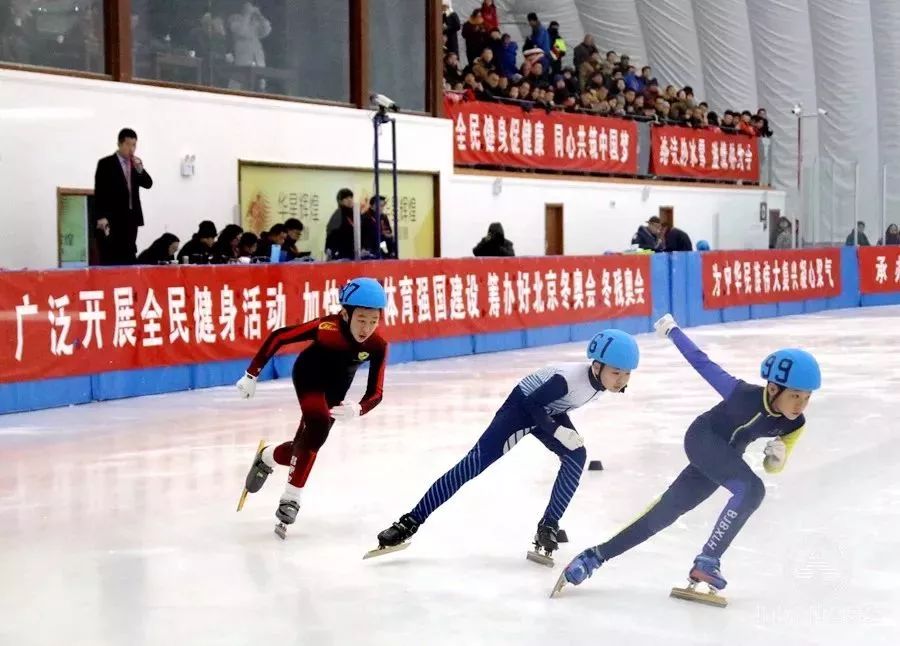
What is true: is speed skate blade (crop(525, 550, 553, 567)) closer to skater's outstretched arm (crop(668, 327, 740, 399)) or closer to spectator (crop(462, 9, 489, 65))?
skater's outstretched arm (crop(668, 327, 740, 399))

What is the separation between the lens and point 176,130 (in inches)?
646

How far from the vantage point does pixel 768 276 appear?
78.8ft

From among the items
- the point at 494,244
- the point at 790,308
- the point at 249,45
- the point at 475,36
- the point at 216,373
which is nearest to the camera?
the point at 216,373

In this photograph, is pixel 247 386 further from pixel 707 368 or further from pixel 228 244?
pixel 228 244

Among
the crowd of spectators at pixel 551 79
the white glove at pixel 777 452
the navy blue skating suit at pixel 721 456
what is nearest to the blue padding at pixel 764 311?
the crowd of spectators at pixel 551 79

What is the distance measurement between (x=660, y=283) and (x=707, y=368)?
15.7 metres

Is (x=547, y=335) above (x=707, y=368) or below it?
below

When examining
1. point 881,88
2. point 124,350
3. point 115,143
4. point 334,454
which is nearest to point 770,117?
point 881,88

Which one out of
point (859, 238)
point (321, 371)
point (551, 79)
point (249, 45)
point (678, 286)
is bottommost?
point (321, 371)

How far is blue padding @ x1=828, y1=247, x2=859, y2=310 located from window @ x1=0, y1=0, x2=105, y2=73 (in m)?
15.7

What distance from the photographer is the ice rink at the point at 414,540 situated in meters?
4.92

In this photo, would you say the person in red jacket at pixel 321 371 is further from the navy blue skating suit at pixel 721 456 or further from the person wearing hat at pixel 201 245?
the person wearing hat at pixel 201 245

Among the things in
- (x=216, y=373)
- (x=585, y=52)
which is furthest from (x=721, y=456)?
(x=585, y=52)

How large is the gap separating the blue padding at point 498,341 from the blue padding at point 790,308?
8.15m
